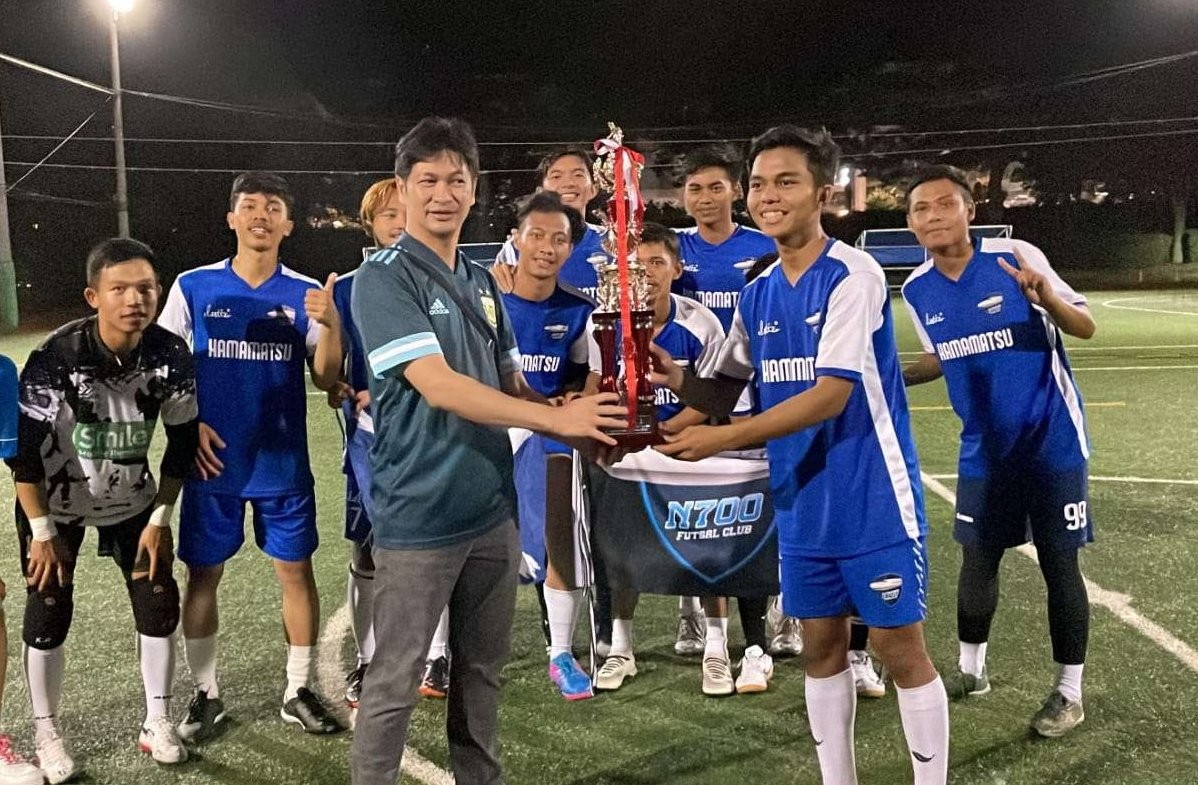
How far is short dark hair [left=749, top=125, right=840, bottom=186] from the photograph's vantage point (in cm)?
286

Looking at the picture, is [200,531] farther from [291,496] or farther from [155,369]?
[155,369]

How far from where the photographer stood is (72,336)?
11.8ft

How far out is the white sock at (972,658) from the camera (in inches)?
163

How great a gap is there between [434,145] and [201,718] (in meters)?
2.57

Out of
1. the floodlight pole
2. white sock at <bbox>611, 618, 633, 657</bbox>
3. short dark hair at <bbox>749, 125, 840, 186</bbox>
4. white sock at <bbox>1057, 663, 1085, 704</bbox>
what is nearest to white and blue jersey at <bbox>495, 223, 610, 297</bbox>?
white sock at <bbox>611, 618, 633, 657</bbox>

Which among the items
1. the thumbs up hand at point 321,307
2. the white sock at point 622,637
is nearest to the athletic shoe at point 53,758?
the thumbs up hand at point 321,307

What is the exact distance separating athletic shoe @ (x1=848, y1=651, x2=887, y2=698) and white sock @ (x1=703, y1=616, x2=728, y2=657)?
56 centimetres

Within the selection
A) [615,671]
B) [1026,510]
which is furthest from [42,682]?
[1026,510]

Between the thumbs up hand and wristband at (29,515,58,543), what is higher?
the thumbs up hand

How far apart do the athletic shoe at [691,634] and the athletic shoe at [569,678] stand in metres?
0.57

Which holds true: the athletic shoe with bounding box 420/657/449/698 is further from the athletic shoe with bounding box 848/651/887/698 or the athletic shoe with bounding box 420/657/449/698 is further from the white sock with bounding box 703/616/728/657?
the athletic shoe with bounding box 848/651/887/698

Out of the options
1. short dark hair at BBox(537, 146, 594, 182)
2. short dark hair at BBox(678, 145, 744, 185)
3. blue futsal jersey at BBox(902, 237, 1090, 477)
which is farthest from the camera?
short dark hair at BBox(537, 146, 594, 182)

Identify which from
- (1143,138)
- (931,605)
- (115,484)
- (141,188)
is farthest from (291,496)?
(1143,138)

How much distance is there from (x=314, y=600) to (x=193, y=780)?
84cm
